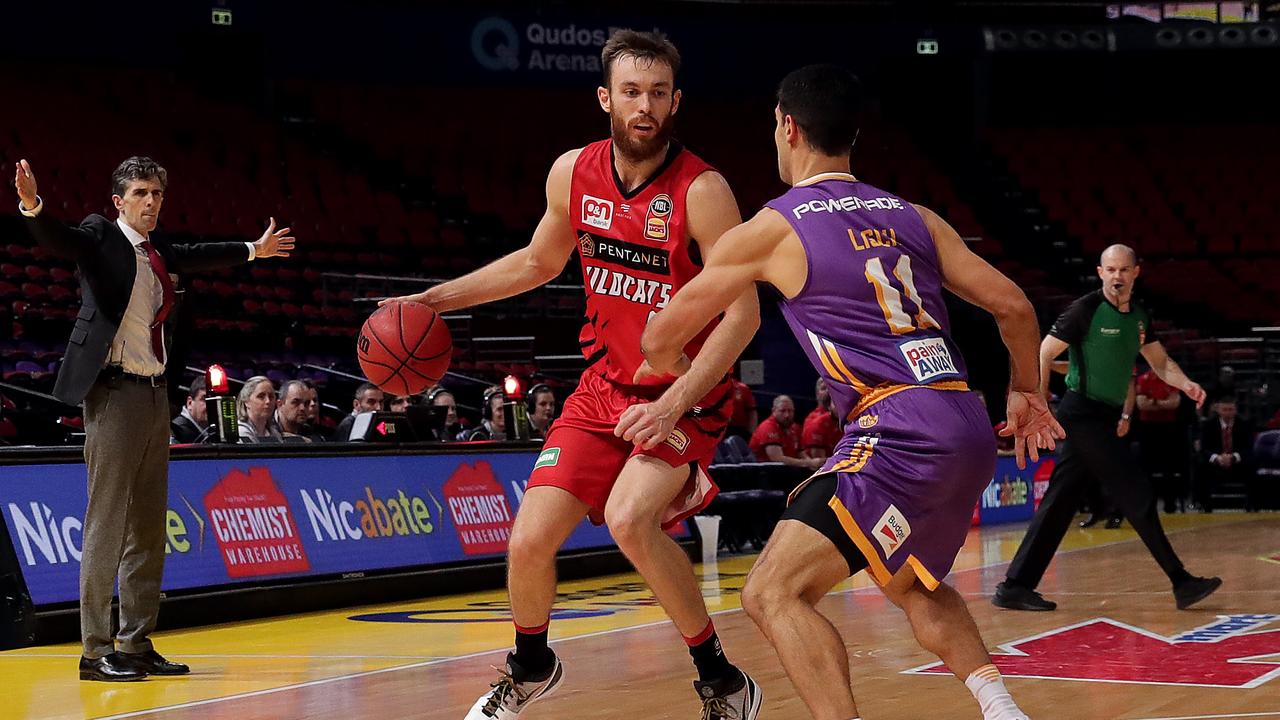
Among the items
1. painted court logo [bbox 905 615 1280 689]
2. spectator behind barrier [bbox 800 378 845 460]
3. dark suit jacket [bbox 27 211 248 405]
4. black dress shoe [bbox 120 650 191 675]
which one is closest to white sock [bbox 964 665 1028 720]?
painted court logo [bbox 905 615 1280 689]

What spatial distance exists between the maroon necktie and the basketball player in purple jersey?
3.68 metres

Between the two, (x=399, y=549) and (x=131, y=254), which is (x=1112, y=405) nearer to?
(x=399, y=549)

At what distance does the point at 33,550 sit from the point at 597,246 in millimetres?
4524

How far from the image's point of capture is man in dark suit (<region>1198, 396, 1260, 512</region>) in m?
19.9

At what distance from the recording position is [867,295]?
3.94 meters

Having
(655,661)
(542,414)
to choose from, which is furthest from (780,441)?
(655,661)

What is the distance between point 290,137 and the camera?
25906 millimetres

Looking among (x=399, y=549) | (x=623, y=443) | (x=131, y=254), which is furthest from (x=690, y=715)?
(x=399, y=549)

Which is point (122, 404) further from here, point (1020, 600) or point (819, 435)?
point (819, 435)

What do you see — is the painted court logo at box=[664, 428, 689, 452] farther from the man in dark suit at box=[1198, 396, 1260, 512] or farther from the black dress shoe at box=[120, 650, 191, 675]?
the man in dark suit at box=[1198, 396, 1260, 512]

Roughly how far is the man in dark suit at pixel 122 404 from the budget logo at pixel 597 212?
270 cm

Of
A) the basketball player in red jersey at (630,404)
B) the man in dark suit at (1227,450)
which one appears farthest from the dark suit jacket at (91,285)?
the man in dark suit at (1227,450)

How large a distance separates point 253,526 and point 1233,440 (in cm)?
1504

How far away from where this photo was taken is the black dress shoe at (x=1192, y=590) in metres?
8.46
